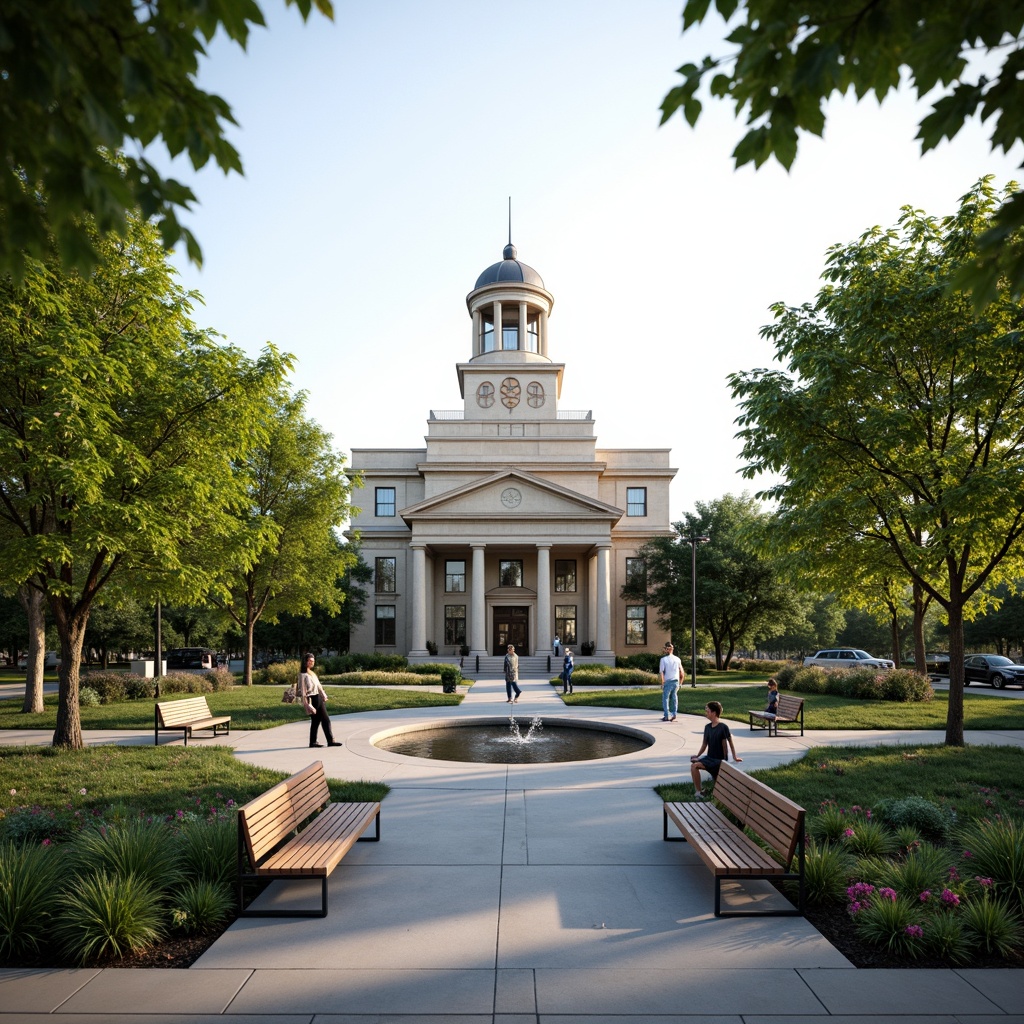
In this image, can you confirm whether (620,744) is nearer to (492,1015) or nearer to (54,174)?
(492,1015)

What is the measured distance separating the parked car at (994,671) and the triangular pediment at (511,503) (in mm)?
20454

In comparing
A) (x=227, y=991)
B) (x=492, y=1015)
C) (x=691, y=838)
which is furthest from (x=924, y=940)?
(x=227, y=991)

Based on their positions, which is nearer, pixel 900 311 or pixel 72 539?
pixel 72 539

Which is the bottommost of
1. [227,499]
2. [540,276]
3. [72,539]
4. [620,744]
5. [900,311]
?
[620,744]

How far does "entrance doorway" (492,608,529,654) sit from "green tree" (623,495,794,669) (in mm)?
7816

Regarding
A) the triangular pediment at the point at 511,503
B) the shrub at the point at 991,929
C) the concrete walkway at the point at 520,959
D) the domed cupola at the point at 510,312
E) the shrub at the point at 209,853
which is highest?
the domed cupola at the point at 510,312

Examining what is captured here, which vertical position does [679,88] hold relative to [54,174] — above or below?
above

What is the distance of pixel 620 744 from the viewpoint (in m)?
16.6

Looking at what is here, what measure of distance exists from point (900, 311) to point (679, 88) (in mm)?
13088

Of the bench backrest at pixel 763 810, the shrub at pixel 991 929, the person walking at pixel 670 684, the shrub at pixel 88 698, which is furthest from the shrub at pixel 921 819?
the shrub at pixel 88 698

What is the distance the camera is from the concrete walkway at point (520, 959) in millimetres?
4742

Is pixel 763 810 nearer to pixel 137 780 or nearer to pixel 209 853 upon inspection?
pixel 209 853

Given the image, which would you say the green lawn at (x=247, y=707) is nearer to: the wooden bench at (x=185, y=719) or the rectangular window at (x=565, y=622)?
the wooden bench at (x=185, y=719)

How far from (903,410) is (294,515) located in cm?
2521
